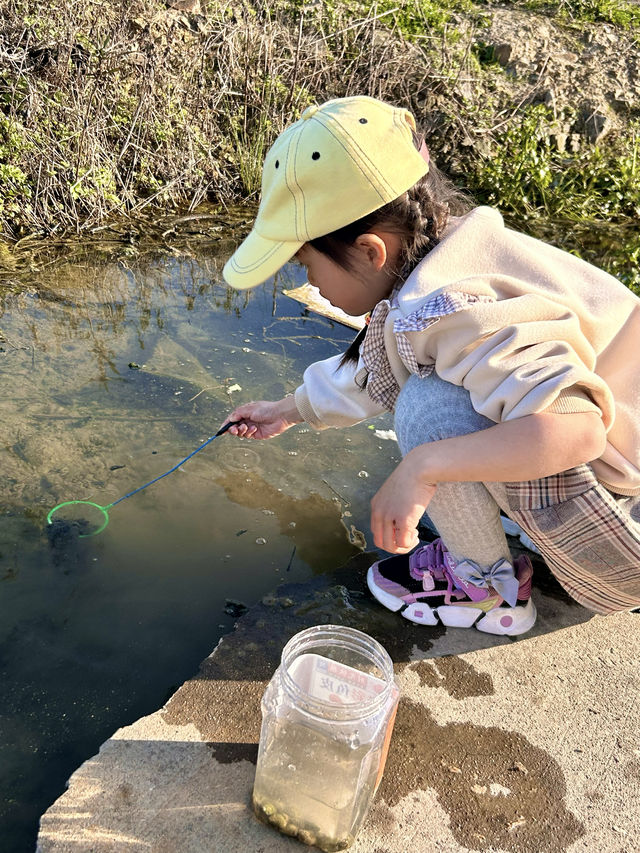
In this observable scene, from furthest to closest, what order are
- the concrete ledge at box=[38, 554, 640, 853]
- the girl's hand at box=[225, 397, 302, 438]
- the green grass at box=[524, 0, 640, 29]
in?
1. the green grass at box=[524, 0, 640, 29]
2. the girl's hand at box=[225, 397, 302, 438]
3. the concrete ledge at box=[38, 554, 640, 853]

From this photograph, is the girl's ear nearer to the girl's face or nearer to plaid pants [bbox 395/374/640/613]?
the girl's face

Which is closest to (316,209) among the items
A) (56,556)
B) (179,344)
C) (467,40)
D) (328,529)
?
(328,529)

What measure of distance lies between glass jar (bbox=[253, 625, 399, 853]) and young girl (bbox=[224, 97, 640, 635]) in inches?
13.9

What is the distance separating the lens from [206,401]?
2.83 metres

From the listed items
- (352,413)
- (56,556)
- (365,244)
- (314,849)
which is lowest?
(56,556)

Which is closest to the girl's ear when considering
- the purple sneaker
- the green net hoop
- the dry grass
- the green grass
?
the purple sneaker

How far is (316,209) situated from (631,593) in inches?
→ 45.7

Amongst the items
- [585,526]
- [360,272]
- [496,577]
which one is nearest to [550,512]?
[585,526]

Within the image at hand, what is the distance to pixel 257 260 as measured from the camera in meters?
1.73

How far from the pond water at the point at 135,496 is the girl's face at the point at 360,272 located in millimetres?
830

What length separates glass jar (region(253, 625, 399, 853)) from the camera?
4.30ft

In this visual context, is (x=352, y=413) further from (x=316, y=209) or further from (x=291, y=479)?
(x=316, y=209)

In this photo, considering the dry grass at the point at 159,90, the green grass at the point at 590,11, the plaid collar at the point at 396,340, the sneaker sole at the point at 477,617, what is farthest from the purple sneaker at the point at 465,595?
the green grass at the point at 590,11

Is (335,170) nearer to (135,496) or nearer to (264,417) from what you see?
(264,417)
